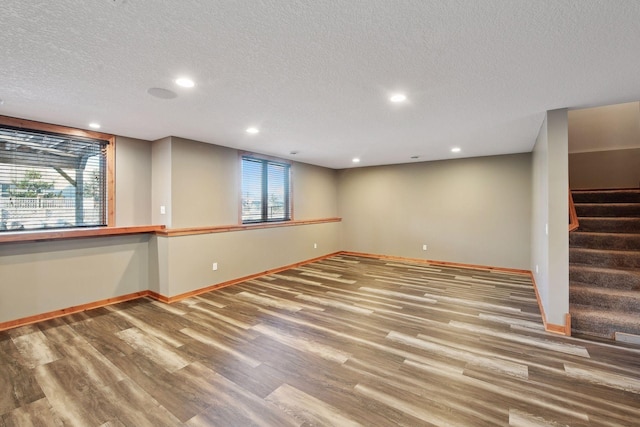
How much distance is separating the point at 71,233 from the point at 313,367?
3314mm

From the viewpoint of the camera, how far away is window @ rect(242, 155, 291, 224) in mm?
5375

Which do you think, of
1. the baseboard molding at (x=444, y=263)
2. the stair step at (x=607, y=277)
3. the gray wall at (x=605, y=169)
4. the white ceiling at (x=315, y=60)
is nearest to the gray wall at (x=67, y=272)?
the white ceiling at (x=315, y=60)

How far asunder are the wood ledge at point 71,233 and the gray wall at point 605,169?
718 centimetres

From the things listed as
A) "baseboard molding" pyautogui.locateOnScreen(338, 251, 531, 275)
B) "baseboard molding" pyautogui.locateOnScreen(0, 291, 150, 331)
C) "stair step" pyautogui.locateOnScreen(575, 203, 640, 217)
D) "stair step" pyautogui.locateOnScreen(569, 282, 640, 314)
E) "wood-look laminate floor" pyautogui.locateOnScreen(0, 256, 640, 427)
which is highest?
"stair step" pyautogui.locateOnScreen(575, 203, 640, 217)

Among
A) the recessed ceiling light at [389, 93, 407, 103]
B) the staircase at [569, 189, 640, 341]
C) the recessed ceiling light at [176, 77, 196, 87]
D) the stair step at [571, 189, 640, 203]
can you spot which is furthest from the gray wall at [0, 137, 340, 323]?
the stair step at [571, 189, 640, 203]

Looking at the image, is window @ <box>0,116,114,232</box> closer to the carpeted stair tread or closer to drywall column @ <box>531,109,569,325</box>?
drywall column @ <box>531,109,569,325</box>

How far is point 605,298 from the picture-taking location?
124 inches

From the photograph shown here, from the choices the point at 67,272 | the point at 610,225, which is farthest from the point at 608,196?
the point at 67,272

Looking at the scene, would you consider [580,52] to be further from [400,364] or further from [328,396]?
[328,396]

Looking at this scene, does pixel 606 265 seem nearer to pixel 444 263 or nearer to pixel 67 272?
pixel 444 263

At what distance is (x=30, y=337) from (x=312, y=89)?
375cm

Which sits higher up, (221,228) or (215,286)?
(221,228)

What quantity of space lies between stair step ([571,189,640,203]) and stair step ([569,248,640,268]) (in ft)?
4.30

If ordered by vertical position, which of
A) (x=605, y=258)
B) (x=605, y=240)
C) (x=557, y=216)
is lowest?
(x=605, y=258)
